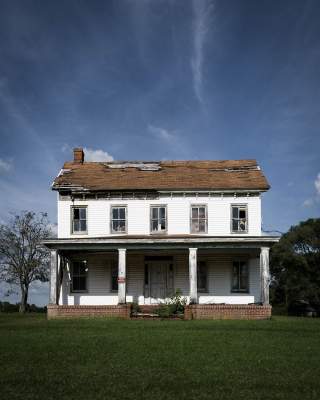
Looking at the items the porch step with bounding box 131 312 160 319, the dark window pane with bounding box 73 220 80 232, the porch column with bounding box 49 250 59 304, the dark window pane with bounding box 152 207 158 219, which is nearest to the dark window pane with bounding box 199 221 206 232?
the dark window pane with bounding box 152 207 158 219

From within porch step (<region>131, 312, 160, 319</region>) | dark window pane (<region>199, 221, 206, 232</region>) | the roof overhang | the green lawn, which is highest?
dark window pane (<region>199, 221, 206, 232</region>)

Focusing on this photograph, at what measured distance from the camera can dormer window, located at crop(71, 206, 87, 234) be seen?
25781 mm

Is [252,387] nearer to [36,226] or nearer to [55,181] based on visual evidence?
[55,181]

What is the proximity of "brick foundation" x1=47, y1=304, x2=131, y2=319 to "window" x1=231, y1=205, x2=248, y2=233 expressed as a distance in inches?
267

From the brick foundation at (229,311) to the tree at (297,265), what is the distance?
63.0 ft

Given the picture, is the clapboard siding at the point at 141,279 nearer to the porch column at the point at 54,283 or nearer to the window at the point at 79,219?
the window at the point at 79,219

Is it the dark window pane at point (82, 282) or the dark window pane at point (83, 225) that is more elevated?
the dark window pane at point (83, 225)

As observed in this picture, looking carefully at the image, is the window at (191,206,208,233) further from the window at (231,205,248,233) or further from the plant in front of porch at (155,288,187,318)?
the plant in front of porch at (155,288,187,318)

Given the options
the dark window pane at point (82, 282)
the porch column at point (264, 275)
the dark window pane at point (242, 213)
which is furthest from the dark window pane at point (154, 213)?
the porch column at point (264, 275)

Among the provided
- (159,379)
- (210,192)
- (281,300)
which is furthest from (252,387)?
(281,300)

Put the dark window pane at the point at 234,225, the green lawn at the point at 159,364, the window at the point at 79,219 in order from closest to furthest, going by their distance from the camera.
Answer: the green lawn at the point at 159,364
the dark window pane at the point at 234,225
the window at the point at 79,219

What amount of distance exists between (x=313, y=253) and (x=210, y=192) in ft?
65.4

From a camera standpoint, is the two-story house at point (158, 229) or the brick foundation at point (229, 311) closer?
the brick foundation at point (229, 311)

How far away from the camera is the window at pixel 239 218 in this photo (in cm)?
2547
